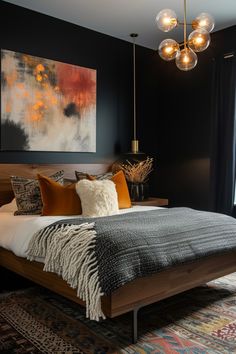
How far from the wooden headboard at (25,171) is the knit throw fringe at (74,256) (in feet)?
4.11

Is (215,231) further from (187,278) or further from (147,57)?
(147,57)

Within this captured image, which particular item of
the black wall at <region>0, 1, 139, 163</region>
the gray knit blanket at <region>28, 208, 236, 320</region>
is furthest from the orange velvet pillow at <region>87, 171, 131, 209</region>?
the gray knit blanket at <region>28, 208, 236, 320</region>

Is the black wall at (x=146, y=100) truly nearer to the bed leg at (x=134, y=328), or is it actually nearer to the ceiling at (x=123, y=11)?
the ceiling at (x=123, y=11)

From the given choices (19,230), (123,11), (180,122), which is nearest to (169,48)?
(123,11)

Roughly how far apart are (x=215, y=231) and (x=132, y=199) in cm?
186

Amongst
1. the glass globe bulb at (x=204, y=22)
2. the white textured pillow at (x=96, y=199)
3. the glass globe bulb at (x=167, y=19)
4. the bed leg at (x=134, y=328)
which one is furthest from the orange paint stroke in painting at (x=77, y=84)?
the bed leg at (x=134, y=328)

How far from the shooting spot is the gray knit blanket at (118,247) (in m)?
1.94

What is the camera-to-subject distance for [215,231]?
2623mm

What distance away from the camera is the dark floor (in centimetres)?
309

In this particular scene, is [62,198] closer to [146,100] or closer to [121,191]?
[121,191]

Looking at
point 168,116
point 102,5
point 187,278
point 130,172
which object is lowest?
point 187,278

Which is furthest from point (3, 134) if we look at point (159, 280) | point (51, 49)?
point (159, 280)

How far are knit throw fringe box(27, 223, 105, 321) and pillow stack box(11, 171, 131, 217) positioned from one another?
24.5 inches

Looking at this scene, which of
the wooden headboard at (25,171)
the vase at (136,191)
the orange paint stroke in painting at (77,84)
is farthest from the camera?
the vase at (136,191)
